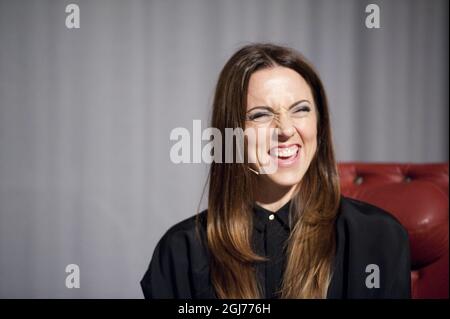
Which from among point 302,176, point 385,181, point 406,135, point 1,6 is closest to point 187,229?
point 302,176

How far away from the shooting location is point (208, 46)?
1468 millimetres

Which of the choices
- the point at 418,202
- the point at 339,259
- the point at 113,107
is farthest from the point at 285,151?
the point at 113,107

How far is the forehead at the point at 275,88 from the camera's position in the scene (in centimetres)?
96

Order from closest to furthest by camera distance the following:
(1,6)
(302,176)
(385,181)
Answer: (302,176) → (385,181) → (1,6)

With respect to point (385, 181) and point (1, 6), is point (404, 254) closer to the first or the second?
point (385, 181)

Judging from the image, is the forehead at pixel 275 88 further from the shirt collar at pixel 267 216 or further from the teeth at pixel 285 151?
the shirt collar at pixel 267 216

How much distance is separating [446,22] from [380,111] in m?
0.44

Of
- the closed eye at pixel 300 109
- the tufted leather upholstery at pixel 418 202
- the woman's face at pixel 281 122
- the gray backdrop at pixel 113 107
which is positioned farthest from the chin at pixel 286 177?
the gray backdrop at pixel 113 107

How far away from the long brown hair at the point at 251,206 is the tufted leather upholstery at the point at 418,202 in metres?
0.23

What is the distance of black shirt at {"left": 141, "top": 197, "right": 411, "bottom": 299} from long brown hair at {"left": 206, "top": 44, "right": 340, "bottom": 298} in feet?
0.07

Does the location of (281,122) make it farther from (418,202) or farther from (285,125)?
(418,202)

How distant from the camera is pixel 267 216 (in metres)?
1.03

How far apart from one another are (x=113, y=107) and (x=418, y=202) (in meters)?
0.99

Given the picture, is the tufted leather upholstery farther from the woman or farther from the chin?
the chin
